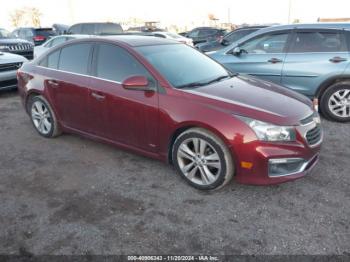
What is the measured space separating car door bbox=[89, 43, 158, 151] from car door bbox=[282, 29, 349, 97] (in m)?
3.21

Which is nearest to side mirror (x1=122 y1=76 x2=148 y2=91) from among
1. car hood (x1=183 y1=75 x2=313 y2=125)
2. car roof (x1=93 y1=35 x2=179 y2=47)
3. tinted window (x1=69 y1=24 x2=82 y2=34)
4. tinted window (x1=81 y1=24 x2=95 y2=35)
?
car hood (x1=183 y1=75 x2=313 y2=125)

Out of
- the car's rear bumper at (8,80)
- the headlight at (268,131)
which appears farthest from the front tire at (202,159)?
the car's rear bumper at (8,80)

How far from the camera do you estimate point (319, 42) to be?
19.3ft

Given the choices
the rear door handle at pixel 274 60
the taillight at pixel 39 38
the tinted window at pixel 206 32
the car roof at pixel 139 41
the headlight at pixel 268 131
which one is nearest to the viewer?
the headlight at pixel 268 131

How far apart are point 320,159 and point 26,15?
4251 cm

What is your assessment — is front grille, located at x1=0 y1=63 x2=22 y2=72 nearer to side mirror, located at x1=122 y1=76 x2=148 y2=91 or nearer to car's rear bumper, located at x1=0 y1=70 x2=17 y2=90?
car's rear bumper, located at x1=0 y1=70 x2=17 y2=90

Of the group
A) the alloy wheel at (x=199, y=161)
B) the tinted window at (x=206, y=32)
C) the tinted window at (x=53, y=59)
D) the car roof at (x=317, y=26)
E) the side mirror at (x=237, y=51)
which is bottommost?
the alloy wheel at (x=199, y=161)

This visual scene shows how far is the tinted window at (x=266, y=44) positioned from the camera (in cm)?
616

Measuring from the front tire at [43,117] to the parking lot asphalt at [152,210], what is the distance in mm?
610

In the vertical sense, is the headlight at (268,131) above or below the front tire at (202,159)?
above

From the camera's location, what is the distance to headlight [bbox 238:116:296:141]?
3.21 m

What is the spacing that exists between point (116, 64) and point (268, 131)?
1990mm

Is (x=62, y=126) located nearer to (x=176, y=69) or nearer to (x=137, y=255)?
(x=176, y=69)

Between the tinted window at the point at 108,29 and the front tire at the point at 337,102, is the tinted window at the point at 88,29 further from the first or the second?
the front tire at the point at 337,102
